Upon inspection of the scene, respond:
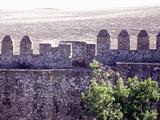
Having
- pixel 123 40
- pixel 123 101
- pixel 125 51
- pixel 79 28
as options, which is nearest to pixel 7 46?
pixel 123 40

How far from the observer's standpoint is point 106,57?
30.8m

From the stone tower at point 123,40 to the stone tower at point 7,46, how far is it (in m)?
5.25

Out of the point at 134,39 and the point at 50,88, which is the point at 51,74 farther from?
the point at 134,39

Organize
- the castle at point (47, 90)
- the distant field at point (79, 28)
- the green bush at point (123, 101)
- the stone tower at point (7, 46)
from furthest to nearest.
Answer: the distant field at point (79, 28)
the stone tower at point (7, 46)
the castle at point (47, 90)
the green bush at point (123, 101)

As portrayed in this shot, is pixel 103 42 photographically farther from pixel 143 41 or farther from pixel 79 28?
pixel 79 28

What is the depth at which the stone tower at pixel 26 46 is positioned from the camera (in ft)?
98.9

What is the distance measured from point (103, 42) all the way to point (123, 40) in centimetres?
96

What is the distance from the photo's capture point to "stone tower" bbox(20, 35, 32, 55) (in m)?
30.2

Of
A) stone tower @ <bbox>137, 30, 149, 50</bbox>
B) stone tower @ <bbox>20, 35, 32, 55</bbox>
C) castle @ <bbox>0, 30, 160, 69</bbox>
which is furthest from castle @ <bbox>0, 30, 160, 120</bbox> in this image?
stone tower @ <bbox>20, 35, 32, 55</bbox>

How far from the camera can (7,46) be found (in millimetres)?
30750

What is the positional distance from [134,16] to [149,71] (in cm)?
1753

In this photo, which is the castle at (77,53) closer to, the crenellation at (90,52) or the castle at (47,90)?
the crenellation at (90,52)

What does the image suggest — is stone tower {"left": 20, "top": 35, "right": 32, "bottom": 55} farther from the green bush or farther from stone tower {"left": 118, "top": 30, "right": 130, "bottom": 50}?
the green bush

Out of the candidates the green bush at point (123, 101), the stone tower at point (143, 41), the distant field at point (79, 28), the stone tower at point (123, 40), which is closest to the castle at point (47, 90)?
the stone tower at point (123, 40)
